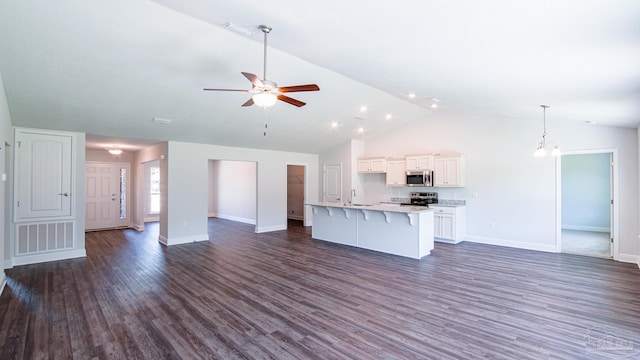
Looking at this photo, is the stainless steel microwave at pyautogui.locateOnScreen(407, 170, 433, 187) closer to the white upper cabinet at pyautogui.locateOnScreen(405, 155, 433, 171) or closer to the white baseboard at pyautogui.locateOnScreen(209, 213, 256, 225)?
the white upper cabinet at pyautogui.locateOnScreen(405, 155, 433, 171)

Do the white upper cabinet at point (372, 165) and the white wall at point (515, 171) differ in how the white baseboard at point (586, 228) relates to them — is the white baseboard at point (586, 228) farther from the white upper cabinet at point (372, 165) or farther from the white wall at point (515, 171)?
the white upper cabinet at point (372, 165)

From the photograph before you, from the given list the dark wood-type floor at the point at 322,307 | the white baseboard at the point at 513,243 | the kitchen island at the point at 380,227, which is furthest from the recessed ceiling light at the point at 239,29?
the white baseboard at the point at 513,243

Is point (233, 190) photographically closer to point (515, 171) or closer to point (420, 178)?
point (420, 178)

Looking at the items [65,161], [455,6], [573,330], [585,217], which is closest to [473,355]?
[573,330]

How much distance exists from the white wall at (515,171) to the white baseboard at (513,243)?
0.6 inches

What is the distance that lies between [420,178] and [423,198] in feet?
1.87

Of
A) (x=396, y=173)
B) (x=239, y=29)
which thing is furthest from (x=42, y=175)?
(x=396, y=173)

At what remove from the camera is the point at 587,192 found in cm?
848

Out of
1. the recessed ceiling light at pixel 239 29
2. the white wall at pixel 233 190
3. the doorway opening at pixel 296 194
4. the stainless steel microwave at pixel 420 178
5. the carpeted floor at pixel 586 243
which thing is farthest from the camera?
the doorway opening at pixel 296 194

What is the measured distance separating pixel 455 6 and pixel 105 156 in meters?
10.0

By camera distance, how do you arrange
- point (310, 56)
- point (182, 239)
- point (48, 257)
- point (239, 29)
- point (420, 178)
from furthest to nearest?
point (420, 178) → point (182, 239) → point (48, 257) → point (310, 56) → point (239, 29)

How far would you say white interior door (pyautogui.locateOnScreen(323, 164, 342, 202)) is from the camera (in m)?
9.12

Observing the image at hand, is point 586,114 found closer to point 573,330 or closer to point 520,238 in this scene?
point 520,238

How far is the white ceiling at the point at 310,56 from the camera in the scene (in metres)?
2.20
